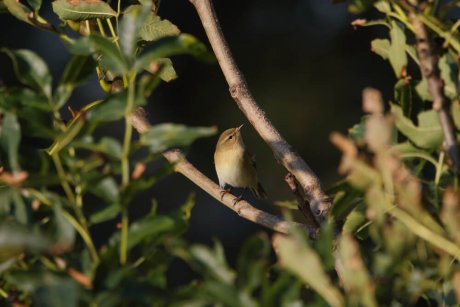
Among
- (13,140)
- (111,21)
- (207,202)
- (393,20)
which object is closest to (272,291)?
(13,140)

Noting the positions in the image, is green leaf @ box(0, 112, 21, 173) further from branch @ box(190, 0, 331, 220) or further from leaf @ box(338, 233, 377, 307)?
branch @ box(190, 0, 331, 220)

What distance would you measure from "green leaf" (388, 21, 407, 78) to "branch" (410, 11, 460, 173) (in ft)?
0.20

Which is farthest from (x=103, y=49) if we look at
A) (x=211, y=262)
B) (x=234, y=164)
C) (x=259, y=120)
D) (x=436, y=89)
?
(x=234, y=164)

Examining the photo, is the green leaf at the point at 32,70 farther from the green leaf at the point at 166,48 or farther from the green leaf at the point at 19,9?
the green leaf at the point at 19,9

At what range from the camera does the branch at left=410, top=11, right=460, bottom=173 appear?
32.8 inches

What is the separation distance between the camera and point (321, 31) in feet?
19.3

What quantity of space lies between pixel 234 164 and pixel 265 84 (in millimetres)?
1246

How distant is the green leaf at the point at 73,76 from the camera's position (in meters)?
0.82

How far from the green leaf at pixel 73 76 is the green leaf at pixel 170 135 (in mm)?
116

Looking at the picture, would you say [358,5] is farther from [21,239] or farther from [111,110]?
[21,239]

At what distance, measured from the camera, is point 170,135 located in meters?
0.74

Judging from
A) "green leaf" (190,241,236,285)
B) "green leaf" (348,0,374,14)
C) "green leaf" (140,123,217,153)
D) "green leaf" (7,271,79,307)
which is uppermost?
"green leaf" (348,0,374,14)

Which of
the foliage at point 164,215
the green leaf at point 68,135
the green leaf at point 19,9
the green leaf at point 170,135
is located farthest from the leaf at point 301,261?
the green leaf at point 19,9

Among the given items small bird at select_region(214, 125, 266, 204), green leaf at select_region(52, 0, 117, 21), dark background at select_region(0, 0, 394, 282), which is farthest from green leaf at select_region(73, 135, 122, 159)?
dark background at select_region(0, 0, 394, 282)
